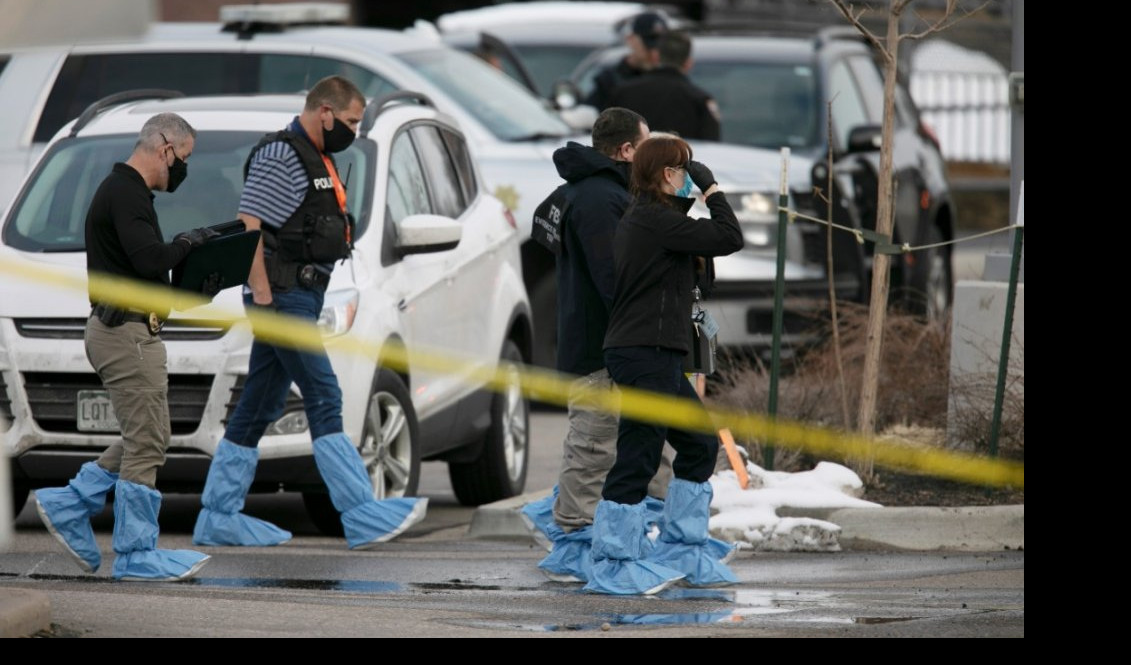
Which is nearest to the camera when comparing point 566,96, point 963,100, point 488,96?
point 488,96

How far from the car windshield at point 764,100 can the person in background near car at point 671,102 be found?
98cm

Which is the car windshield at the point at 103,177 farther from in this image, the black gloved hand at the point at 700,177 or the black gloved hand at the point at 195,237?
the black gloved hand at the point at 700,177

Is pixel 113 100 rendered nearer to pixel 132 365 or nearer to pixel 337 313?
pixel 337 313

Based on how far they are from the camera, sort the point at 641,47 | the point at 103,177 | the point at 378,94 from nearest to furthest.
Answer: the point at 103,177, the point at 378,94, the point at 641,47

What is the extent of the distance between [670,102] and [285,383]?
5136 mm

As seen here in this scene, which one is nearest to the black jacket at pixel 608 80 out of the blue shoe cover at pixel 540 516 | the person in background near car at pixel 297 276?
the person in background near car at pixel 297 276

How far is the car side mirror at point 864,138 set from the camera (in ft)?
43.7

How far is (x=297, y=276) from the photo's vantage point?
8445 mm

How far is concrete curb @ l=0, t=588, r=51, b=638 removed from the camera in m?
6.03

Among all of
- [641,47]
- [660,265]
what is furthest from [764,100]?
[660,265]

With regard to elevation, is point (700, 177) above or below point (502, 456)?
above
